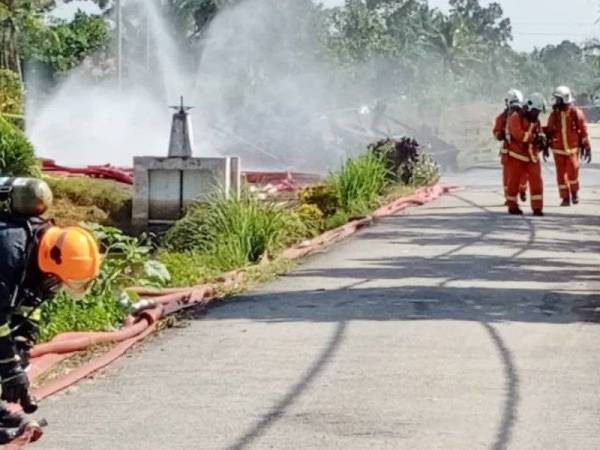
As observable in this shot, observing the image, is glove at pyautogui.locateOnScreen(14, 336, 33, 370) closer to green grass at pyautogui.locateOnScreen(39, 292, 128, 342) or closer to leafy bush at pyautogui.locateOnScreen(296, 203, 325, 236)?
green grass at pyautogui.locateOnScreen(39, 292, 128, 342)

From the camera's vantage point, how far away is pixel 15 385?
6898 millimetres

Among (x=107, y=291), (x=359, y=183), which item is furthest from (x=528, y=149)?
(x=107, y=291)

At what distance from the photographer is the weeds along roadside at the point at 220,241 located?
10492 millimetres

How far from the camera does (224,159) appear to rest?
2041 cm

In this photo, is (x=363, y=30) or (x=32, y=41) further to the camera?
(x=363, y=30)

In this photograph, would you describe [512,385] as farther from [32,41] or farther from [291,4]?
[32,41]

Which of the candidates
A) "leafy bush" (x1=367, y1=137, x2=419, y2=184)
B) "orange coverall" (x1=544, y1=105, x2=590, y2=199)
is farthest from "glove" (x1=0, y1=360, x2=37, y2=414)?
"leafy bush" (x1=367, y1=137, x2=419, y2=184)

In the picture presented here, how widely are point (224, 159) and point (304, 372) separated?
11.6 m

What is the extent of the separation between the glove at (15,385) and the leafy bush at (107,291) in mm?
2131

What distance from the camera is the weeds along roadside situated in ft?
34.4

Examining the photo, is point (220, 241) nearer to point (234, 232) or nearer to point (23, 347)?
point (234, 232)

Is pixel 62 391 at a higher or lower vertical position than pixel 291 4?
lower

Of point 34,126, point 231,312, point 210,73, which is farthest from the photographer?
point 210,73

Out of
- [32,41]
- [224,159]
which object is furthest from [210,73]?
[224,159]
